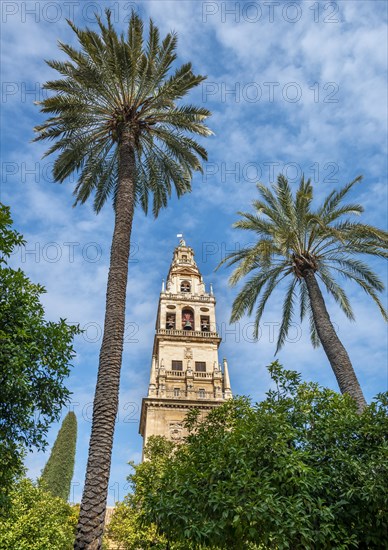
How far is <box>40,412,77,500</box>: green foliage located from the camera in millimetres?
41750

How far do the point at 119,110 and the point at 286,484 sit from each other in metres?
12.0

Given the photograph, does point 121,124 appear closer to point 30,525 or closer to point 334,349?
point 334,349

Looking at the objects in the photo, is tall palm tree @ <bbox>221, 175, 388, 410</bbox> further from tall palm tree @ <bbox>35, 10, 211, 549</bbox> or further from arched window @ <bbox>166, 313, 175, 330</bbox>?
arched window @ <bbox>166, 313, 175, 330</bbox>

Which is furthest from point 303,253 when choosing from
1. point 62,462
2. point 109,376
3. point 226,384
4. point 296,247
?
point 62,462

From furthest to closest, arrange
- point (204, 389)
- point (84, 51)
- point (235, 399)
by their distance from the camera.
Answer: point (204, 389) < point (84, 51) < point (235, 399)

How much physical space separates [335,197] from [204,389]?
2566 centimetres

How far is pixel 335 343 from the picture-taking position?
50.7ft

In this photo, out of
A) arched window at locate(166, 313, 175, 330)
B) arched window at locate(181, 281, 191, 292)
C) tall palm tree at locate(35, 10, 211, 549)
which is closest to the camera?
tall palm tree at locate(35, 10, 211, 549)

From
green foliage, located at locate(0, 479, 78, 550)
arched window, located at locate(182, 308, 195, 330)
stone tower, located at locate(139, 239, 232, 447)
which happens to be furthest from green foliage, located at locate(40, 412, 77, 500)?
green foliage, located at locate(0, 479, 78, 550)

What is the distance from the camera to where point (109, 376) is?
33.6ft

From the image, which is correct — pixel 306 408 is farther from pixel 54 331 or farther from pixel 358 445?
pixel 54 331

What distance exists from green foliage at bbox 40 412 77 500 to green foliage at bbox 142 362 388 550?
36.5 m

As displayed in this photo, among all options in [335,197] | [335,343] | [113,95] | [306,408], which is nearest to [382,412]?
[306,408]

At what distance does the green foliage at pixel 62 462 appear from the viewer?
4175 cm
